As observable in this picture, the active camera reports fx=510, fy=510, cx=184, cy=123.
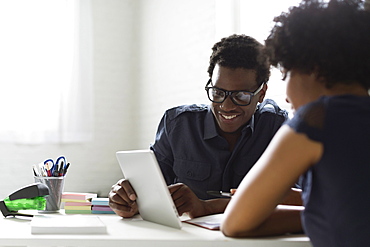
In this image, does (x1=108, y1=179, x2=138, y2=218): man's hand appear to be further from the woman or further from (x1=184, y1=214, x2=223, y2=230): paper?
the woman

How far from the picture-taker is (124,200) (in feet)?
5.21

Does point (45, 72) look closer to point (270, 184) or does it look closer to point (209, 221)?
point (209, 221)

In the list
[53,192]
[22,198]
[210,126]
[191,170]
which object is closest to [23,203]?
[22,198]

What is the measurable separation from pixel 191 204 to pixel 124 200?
21cm

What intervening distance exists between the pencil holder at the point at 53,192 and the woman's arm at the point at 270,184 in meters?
0.85

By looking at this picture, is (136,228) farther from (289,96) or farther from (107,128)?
(107,128)

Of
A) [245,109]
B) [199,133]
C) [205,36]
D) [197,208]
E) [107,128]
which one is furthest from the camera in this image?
[107,128]

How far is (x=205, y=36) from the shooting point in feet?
11.0

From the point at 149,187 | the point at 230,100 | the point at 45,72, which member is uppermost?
the point at 45,72

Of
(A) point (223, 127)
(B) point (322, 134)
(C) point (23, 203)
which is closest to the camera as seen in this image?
(B) point (322, 134)

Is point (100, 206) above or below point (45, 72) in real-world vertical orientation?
below

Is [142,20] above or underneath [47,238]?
above

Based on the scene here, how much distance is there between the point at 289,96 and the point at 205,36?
2.29 meters

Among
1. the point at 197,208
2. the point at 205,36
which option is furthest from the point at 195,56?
the point at 197,208
